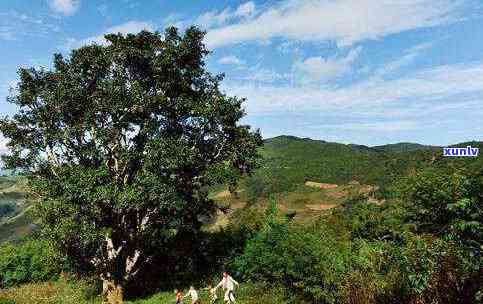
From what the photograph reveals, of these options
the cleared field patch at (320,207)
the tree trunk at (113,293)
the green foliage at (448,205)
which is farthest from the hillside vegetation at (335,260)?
the cleared field patch at (320,207)

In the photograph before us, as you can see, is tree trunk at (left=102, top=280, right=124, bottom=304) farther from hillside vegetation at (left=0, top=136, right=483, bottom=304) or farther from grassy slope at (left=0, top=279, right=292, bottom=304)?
hillside vegetation at (left=0, top=136, right=483, bottom=304)

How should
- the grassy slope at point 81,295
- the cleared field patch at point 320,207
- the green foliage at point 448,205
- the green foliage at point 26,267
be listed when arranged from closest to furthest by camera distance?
the green foliage at point 448,205 < the grassy slope at point 81,295 < the green foliage at point 26,267 < the cleared field patch at point 320,207

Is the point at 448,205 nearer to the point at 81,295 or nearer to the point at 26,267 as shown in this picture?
the point at 81,295

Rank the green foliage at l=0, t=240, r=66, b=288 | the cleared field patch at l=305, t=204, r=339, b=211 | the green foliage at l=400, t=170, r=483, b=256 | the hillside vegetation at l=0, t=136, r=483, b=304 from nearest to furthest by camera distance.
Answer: the hillside vegetation at l=0, t=136, r=483, b=304, the green foliage at l=400, t=170, r=483, b=256, the green foliage at l=0, t=240, r=66, b=288, the cleared field patch at l=305, t=204, r=339, b=211

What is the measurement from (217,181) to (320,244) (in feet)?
30.1

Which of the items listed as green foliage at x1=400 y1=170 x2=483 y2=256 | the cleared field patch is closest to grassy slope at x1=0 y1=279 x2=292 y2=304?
green foliage at x1=400 y1=170 x2=483 y2=256

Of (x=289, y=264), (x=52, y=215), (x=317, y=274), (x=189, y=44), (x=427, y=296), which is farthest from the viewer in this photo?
(x=189, y=44)

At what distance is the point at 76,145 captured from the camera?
1341 inches

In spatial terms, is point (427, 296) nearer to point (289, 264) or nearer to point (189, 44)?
point (289, 264)

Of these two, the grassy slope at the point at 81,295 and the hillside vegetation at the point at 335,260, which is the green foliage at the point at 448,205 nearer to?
the hillside vegetation at the point at 335,260

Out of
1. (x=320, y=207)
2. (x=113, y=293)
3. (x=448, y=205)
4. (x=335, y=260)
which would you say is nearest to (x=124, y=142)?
(x=113, y=293)

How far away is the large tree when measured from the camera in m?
31.9

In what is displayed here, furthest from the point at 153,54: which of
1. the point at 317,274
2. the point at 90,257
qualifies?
the point at 317,274

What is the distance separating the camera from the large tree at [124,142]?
3189 cm
